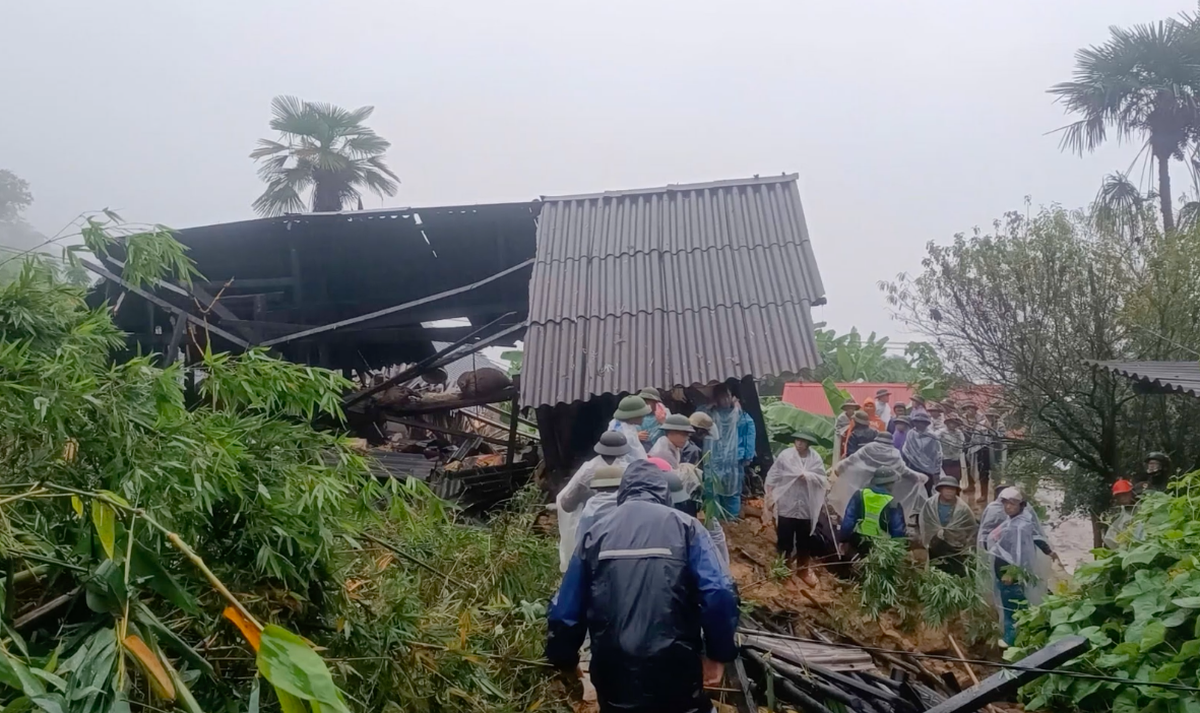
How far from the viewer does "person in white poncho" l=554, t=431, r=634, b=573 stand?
5.16 meters

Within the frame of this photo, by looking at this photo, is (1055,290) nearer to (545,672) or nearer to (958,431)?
(958,431)

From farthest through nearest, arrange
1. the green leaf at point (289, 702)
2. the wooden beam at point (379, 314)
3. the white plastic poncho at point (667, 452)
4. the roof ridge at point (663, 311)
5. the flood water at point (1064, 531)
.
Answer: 1. the flood water at point (1064, 531)
2. the wooden beam at point (379, 314)
3. the roof ridge at point (663, 311)
4. the white plastic poncho at point (667, 452)
5. the green leaf at point (289, 702)

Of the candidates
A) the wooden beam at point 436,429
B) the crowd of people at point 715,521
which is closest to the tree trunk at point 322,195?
the wooden beam at point 436,429

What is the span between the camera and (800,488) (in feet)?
24.2

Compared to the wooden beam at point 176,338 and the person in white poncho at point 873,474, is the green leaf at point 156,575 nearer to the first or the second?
the wooden beam at point 176,338

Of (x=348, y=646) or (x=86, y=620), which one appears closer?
(x=86, y=620)

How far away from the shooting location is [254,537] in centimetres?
267

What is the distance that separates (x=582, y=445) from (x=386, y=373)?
150 inches

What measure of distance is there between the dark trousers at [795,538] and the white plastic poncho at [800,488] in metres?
0.06

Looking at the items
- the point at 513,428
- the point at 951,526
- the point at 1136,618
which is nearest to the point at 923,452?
the point at 951,526

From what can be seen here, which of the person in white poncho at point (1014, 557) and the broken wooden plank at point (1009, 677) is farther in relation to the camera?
the person in white poncho at point (1014, 557)

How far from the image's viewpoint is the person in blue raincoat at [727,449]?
24.7 feet

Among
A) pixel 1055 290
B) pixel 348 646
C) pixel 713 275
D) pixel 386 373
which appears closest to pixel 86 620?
pixel 348 646

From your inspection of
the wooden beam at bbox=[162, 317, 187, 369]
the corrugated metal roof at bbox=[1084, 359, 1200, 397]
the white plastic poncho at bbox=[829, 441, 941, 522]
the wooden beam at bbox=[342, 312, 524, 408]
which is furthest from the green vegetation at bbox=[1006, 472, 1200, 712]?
the wooden beam at bbox=[162, 317, 187, 369]
